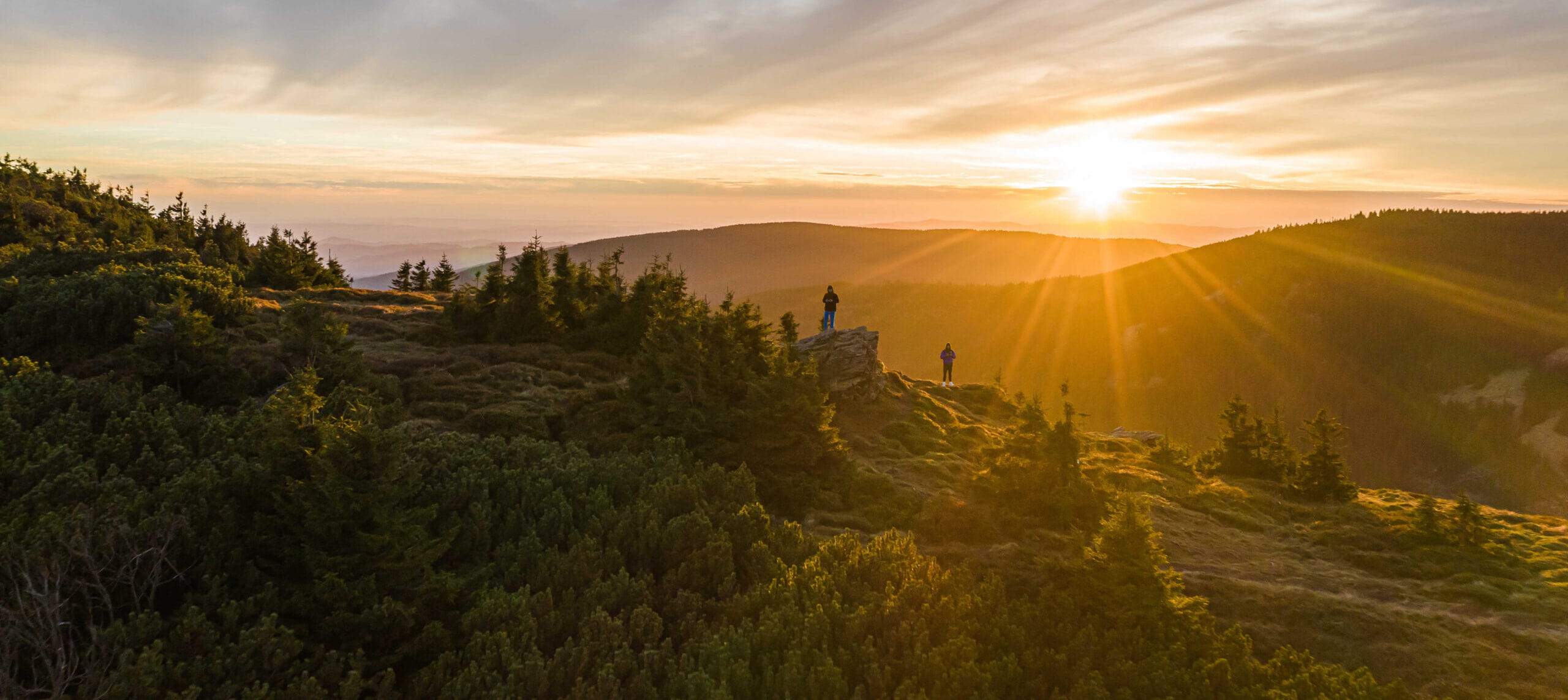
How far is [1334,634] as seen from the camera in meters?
13.9

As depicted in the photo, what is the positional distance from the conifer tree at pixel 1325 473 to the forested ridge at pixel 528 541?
4.93 m

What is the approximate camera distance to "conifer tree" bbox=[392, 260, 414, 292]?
188 ft

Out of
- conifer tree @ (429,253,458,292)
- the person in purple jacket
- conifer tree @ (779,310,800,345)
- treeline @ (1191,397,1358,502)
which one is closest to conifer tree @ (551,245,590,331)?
conifer tree @ (779,310,800,345)

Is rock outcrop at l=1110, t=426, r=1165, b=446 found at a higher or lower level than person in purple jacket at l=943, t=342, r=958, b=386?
lower

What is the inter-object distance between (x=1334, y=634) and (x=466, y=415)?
23395 millimetres

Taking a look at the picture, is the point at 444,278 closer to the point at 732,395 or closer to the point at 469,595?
the point at 732,395

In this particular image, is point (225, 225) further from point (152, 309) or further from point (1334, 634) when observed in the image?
point (1334, 634)

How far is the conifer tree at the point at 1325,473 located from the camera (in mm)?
25578

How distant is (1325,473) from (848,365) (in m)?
19.1

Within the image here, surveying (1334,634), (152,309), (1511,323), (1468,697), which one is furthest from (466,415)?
(1511,323)

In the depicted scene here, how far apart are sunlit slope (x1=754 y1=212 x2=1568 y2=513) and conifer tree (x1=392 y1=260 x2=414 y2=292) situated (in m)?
82.1

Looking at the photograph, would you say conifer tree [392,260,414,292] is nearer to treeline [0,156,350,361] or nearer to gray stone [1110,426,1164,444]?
treeline [0,156,350,361]

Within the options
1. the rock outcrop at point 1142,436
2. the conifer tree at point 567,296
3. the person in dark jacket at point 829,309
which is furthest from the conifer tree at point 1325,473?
the conifer tree at point 567,296

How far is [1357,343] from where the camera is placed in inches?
3467
